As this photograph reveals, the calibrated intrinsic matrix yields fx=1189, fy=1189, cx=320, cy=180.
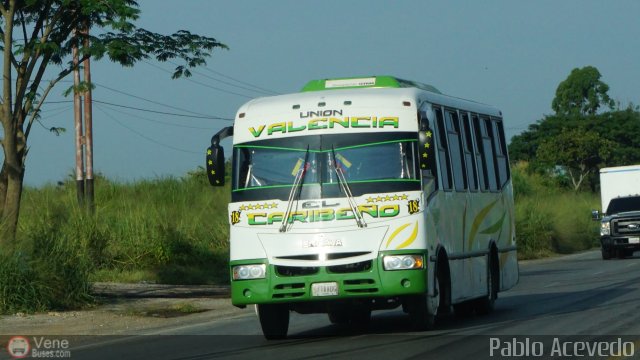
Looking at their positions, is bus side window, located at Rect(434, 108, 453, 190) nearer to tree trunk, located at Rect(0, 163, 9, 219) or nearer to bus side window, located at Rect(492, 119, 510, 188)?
bus side window, located at Rect(492, 119, 510, 188)

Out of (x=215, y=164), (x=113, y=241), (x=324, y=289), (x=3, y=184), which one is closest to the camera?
(x=324, y=289)

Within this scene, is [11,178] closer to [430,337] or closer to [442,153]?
[442,153]

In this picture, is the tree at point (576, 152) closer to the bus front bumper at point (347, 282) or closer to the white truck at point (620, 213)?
the white truck at point (620, 213)

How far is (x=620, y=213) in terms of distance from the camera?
37.3 metres

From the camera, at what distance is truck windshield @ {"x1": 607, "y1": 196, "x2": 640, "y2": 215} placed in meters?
37.7

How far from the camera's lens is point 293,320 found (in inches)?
730

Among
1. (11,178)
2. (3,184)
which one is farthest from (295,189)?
(3,184)

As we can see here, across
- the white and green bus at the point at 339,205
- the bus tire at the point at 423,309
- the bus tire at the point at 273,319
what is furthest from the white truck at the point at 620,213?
the bus tire at the point at 273,319

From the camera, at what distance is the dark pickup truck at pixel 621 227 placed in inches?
1437

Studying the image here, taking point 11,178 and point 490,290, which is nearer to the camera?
point 490,290

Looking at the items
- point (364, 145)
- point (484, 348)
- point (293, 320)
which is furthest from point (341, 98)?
point (293, 320)

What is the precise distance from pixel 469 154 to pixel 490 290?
7.10ft

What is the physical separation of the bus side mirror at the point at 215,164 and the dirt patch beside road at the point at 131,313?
331cm

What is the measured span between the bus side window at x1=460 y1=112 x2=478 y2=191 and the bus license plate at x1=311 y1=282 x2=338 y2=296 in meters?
4.04
